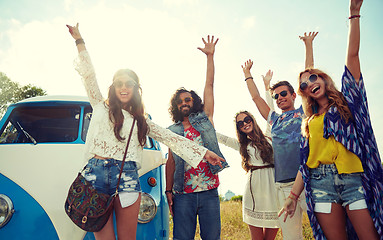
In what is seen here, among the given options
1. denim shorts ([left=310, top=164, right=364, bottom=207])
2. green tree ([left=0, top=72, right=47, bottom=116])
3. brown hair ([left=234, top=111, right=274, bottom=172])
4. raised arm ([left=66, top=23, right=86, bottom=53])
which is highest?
green tree ([left=0, top=72, right=47, bottom=116])

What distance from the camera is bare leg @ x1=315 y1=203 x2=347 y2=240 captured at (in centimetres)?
203

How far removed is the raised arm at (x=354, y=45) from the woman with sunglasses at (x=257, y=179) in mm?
1464

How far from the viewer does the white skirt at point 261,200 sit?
3068 mm

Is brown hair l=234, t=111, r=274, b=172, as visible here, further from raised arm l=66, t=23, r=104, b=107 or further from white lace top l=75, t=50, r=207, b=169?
raised arm l=66, t=23, r=104, b=107

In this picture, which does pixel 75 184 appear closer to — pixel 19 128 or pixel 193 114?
pixel 193 114

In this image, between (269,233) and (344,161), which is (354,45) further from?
(269,233)

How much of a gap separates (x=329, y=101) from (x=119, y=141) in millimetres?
1838

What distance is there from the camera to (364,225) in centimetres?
192

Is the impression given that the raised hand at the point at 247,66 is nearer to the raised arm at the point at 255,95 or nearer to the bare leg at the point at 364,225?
the raised arm at the point at 255,95

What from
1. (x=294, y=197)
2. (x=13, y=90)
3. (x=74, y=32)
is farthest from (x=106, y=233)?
(x=13, y=90)

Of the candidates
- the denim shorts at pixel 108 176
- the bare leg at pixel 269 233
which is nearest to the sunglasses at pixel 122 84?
the denim shorts at pixel 108 176

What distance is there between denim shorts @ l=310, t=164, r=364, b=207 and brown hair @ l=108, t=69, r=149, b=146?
1471 millimetres

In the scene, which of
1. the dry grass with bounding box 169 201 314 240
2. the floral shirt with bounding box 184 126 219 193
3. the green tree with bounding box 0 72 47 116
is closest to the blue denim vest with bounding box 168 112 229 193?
the floral shirt with bounding box 184 126 219 193

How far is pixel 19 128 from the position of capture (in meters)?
3.12
